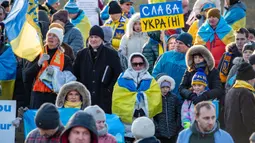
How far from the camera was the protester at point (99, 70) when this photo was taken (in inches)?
600

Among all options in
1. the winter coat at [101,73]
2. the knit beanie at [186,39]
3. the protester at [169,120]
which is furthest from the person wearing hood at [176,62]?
the protester at [169,120]

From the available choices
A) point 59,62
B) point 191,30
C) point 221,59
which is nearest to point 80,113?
point 59,62

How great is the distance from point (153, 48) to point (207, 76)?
225cm

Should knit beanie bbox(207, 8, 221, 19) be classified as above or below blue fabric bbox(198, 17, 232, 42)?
above

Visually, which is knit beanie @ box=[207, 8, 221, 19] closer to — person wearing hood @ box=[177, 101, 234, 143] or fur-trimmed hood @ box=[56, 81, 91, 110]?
fur-trimmed hood @ box=[56, 81, 91, 110]

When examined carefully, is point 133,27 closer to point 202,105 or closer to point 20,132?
point 20,132

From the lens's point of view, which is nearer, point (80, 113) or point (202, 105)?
point (80, 113)

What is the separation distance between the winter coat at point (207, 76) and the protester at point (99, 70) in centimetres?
122

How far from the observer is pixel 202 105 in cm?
1125

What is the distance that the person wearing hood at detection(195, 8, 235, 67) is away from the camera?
54.8ft

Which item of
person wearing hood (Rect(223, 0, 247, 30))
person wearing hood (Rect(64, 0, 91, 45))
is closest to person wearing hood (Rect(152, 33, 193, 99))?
person wearing hood (Rect(223, 0, 247, 30))

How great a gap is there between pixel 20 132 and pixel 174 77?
2977 mm

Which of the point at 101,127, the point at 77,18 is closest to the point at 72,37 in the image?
the point at 77,18

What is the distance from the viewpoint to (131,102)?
14500mm
